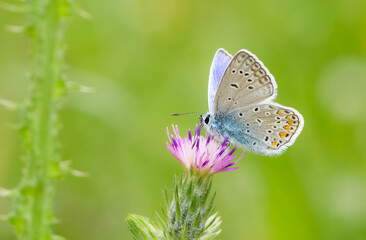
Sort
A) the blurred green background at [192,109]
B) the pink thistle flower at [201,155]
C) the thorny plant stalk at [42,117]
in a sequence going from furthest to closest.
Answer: the blurred green background at [192,109] < the pink thistle flower at [201,155] < the thorny plant stalk at [42,117]

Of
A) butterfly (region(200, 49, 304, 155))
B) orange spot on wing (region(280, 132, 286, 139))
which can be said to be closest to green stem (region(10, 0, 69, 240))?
butterfly (region(200, 49, 304, 155))

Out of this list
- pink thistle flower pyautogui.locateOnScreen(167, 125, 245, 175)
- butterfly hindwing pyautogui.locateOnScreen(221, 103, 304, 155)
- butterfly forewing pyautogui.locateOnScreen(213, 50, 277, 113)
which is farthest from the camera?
butterfly hindwing pyautogui.locateOnScreen(221, 103, 304, 155)

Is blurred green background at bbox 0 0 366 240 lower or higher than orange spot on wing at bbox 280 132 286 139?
higher

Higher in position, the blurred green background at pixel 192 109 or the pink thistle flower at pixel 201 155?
the blurred green background at pixel 192 109

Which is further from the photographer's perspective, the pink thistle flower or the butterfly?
the butterfly

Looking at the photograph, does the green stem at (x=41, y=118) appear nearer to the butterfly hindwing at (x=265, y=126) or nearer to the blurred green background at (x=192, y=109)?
the butterfly hindwing at (x=265, y=126)

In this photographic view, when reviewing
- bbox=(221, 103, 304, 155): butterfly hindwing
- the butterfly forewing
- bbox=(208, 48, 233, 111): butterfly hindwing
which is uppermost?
bbox=(208, 48, 233, 111): butterfly hindwing

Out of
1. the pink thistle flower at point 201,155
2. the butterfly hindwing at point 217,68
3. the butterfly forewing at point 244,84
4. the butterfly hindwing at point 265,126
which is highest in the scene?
the butterfly hindwing at point 217,68

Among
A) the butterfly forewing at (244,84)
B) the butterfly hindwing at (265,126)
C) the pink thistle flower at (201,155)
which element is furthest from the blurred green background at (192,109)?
the pink thistle flower at (201,155)

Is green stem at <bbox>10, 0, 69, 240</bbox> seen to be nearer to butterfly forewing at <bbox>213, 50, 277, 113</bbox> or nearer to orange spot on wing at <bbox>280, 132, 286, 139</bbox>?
butterfly forewing at <bbox>213, 50, 277, 113</bbox>
